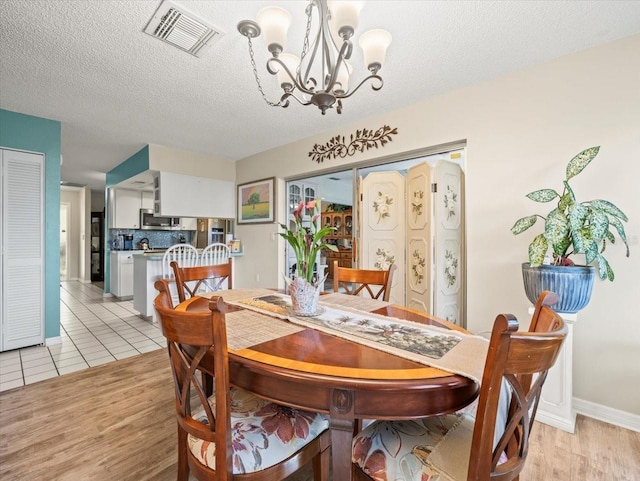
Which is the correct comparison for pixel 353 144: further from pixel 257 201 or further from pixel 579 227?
pixel 579 227

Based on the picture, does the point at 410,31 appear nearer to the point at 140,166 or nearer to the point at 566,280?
the point at 566,280

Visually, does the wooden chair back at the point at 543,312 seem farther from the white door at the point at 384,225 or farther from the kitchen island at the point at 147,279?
the kitchen island at the point at 147,279

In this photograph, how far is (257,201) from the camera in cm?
461

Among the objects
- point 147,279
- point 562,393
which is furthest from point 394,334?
point 147,279

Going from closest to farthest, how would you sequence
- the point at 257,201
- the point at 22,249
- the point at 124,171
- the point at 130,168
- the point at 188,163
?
the point at 22,249, the point at 188,163, the point at 257,201, the point at 130,168, the point at 124,171

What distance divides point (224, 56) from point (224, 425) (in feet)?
7.33

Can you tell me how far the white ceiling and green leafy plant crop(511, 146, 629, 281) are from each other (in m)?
0.85

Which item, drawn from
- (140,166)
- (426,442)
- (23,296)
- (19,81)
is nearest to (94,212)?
(140,166)

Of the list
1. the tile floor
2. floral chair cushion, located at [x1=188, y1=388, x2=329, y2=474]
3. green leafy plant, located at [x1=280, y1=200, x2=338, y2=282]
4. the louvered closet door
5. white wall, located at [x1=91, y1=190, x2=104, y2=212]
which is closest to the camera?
floral chair cushion, located at [x1=188, y1=388, x2=329, y2=474]

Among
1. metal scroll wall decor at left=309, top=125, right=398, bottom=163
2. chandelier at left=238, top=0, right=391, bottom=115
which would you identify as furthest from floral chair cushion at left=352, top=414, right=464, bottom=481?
metal scroll wall decor at left=309, top=125, right=398, bottom=163

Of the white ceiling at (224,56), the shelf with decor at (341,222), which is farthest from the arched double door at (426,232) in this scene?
the white ceiling at (224,56)

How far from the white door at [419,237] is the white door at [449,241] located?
7cm

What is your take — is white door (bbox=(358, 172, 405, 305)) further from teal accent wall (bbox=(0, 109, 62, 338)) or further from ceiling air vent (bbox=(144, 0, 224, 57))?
teal accent wall (bbox=(0, 109, 62, 338))

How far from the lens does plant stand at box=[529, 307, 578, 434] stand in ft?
5.92
